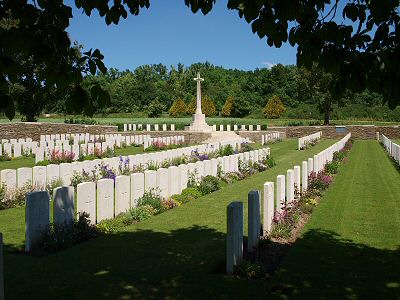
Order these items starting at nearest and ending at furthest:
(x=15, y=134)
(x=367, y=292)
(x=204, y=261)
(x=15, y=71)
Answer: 1. (x=15, y=71)
2. (x=367, y=292)
3. (x=204, y=261)
4. (x=15, y=134)

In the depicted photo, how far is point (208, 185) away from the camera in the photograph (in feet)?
38.8

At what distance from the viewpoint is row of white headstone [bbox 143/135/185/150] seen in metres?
26.1

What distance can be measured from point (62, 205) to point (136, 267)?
1707mm

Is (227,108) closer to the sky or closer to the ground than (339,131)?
closer to the sky

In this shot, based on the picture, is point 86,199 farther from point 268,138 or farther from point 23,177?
point 268,138

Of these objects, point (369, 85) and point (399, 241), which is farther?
point (399, 241)

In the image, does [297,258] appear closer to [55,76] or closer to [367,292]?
[367,292]

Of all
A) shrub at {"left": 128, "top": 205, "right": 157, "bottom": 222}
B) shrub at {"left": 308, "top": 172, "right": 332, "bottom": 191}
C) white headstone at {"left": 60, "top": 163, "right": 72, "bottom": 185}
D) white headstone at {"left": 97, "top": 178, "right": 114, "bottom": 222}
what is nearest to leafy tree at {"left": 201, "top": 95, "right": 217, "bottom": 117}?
shrub at {"left": 308, "top": 172, "right": 332, "bottom": 191}

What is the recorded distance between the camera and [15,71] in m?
3.49

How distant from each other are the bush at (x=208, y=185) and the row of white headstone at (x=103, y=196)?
0.34m

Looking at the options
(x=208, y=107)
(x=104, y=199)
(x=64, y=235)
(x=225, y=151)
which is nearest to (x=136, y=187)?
(x=104, y=199)

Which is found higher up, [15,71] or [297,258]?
[15,71]

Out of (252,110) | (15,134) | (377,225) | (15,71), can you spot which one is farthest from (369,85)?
(252,110)

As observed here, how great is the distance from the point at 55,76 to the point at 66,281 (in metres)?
2.60
